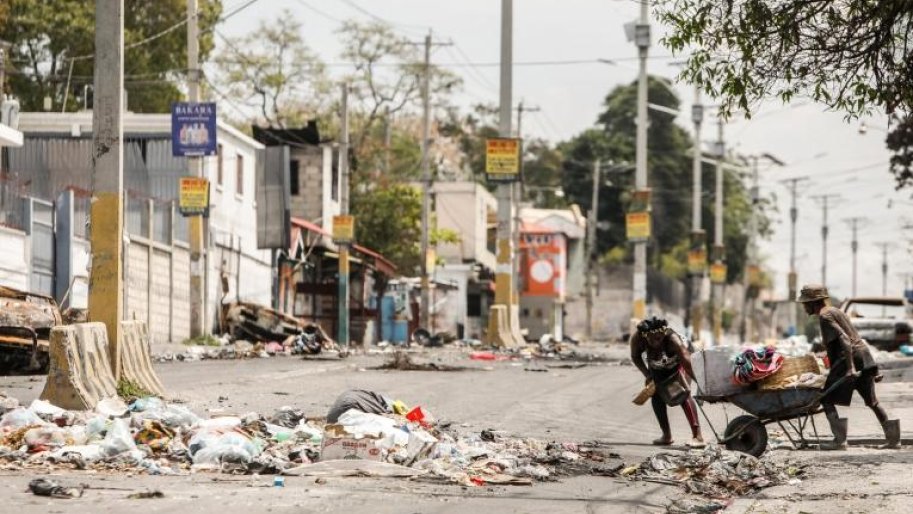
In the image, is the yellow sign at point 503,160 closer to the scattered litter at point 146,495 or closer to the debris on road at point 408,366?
the debris on road at point 408,366

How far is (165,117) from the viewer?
164 ft

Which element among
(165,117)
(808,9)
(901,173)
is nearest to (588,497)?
(808,9)

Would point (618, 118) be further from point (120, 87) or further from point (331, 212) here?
point (120, 87)

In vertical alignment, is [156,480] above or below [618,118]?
below

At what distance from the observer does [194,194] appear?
40.9 m

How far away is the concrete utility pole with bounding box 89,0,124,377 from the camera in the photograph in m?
18.2

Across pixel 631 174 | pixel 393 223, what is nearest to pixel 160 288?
pixel 393 223

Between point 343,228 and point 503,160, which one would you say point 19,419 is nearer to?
point 503,160

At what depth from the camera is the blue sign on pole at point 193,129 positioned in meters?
40.7

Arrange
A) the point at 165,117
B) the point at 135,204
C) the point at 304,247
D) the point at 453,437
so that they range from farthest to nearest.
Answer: the point at 304,247, the point at 165,117, the point at 135,204, the point at 453,437

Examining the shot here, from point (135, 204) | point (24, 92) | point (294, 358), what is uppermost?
point (24, 92)

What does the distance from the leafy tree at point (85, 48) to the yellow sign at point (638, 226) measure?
18.4 metres

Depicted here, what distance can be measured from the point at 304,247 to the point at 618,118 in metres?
62.5

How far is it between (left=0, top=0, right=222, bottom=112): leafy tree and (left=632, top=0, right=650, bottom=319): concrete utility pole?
644 inches
